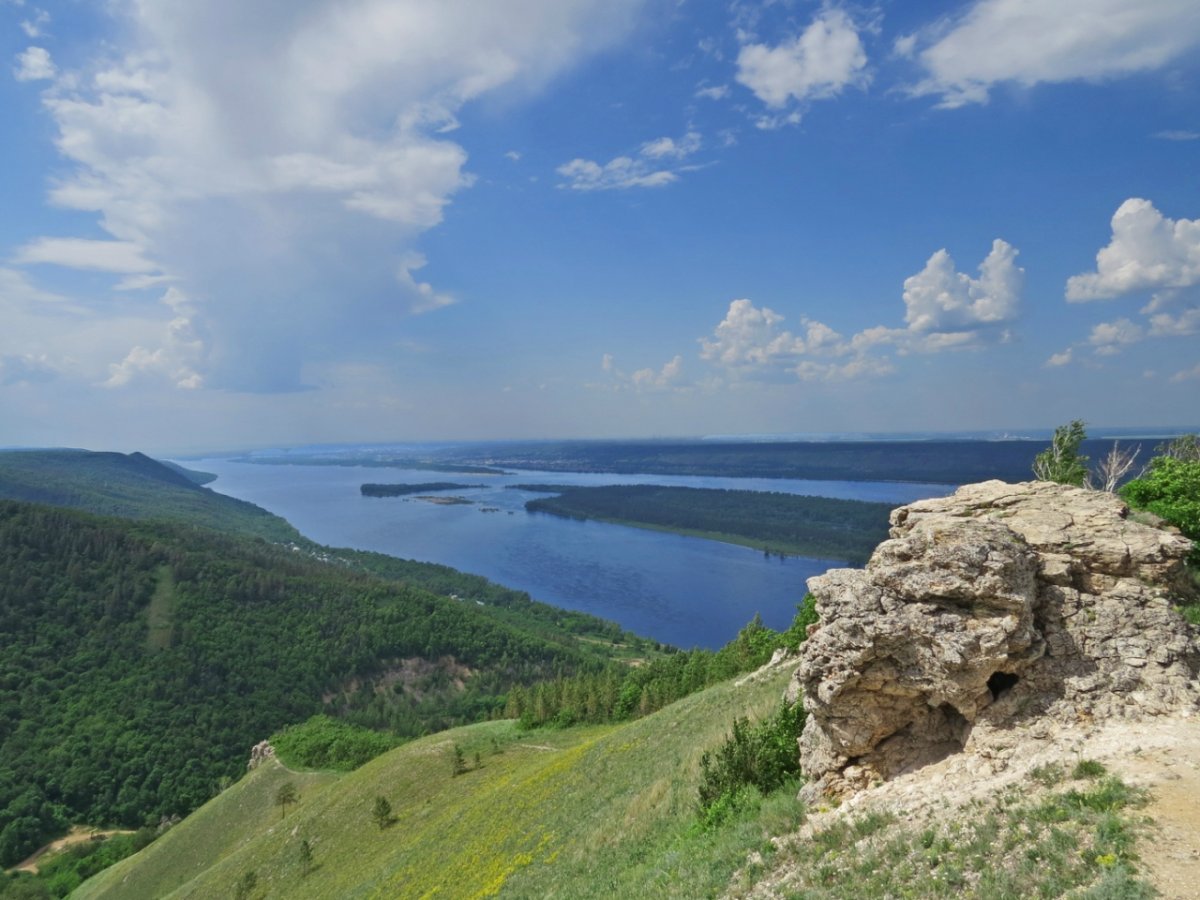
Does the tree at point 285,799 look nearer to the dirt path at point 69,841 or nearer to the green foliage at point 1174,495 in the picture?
the dirt path at point 69,841

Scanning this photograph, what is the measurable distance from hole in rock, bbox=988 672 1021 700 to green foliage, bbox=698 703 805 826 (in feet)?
15.0

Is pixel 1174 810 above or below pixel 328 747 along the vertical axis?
above

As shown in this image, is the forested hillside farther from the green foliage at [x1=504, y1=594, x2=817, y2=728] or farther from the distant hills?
the green foliage at [x1=504, y1=594, x2=817, y2=728]

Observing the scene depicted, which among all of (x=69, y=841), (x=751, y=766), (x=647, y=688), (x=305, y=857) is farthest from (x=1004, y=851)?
(x=69, y=841)

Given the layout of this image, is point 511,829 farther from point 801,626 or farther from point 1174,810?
point 801,626

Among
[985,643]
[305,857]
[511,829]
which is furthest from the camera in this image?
[305,857]

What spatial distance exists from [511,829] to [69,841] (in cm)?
8531

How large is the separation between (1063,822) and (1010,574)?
427cm

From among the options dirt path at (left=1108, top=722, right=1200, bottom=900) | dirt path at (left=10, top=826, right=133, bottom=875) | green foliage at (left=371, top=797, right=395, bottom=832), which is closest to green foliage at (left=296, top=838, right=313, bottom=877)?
green foliage at (left=371, top=797, right=395, bottom=832)

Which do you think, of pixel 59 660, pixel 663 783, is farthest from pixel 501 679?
pixel 663 783

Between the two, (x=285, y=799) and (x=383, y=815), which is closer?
(x=383, y=815)

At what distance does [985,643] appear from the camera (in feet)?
36.4

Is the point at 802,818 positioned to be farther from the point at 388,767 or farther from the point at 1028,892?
the point at 388,767

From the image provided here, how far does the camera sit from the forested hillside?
262 feet
